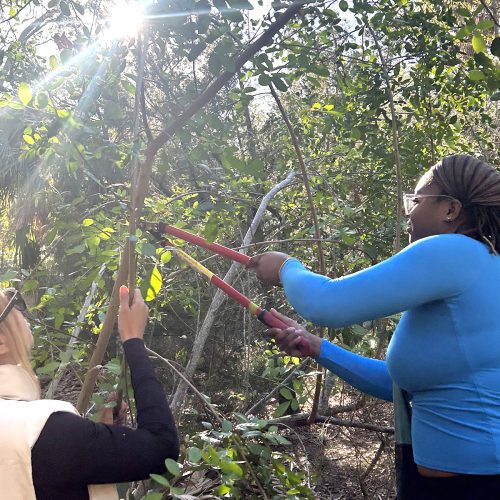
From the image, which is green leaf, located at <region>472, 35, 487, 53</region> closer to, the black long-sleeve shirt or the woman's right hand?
the woman's right hand

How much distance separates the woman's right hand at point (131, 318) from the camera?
1552mm

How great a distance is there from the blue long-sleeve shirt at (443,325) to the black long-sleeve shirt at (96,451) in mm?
441

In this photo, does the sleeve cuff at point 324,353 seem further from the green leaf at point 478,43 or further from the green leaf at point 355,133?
the green leaf at point 355,133

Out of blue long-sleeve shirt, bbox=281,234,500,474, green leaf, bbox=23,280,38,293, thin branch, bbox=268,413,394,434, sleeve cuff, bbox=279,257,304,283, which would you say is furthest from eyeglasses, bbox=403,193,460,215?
thin branch, bbox=268,413,394,434

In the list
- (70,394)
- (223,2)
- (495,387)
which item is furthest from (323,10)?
(70,394)

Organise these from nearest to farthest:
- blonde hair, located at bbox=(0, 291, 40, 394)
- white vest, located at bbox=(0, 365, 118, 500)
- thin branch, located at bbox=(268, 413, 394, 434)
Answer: white vest, located at bbox=(0, 365, 118, 500), blonde hair, located at bbox=(0, 291, 40, 394), thin branch, located at bbox=(268, 413, 394, 434)

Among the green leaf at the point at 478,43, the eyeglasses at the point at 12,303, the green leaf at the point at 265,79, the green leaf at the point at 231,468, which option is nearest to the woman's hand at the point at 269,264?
the green leaf at the point at 231,468

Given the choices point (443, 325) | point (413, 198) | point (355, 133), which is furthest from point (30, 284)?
point (355, 133)

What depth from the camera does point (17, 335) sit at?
1434 millimetres

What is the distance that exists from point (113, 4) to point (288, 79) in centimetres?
72

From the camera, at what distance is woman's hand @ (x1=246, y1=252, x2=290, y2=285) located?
1769mm

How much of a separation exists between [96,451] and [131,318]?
393 mm

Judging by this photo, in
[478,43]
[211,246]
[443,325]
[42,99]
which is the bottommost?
[443,325]

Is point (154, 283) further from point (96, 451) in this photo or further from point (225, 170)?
point (96, 451)
